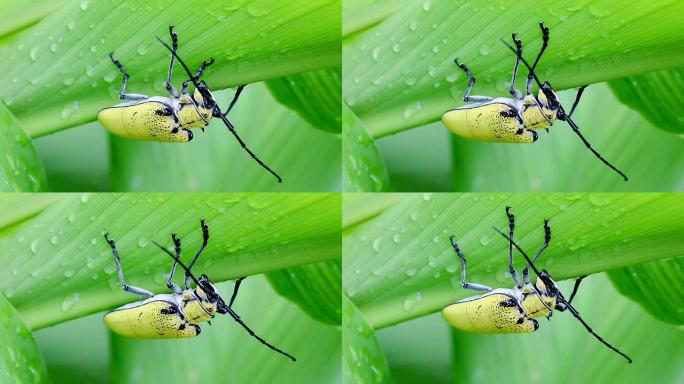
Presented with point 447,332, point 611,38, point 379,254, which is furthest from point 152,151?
point 611,38

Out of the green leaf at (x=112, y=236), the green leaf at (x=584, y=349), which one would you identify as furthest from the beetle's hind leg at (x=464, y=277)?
the green leaf at (x=112, y=236)

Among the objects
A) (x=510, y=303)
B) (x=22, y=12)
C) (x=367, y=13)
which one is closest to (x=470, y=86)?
(x=367, y=13)

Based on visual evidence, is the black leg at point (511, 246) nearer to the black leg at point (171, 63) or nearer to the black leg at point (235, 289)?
the black leg at point (235, 289)

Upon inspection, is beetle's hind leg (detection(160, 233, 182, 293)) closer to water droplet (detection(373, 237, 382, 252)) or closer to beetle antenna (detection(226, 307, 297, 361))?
beetle antenna (detection(226, 307, 297, 361))

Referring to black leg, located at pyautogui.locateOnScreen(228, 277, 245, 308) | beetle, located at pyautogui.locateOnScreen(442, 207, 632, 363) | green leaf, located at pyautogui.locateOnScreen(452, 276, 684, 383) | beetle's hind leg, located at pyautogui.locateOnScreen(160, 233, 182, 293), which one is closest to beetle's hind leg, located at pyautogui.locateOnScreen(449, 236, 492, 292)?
beetle, located at pyautogui.locateOnScreen(442, 207, 632, 363)

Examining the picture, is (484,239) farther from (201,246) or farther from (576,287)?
(201,246)
